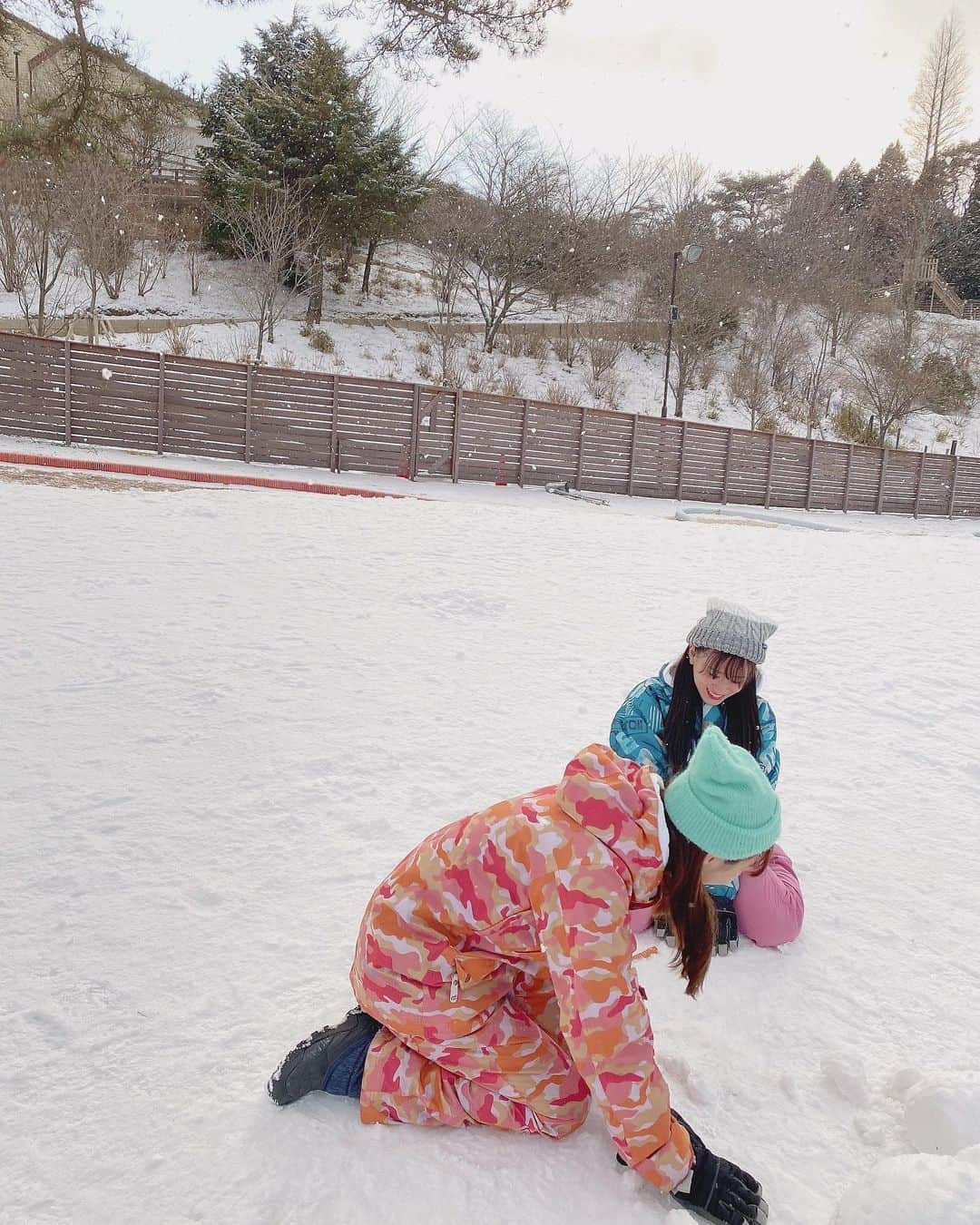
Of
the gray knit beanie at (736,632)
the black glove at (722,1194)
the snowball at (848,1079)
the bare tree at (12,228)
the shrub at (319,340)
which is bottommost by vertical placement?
the snowball at (848,1079)

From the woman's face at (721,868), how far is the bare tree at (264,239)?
2019cm

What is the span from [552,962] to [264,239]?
882 inches

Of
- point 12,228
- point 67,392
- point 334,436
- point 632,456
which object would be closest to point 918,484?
point 632,456

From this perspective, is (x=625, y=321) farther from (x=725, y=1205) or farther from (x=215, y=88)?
(x=725, y=1205)

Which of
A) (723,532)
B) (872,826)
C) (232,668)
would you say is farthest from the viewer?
(723,532)

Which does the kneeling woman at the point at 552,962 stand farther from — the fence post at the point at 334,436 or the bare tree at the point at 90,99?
the fence post at the point at 334,436

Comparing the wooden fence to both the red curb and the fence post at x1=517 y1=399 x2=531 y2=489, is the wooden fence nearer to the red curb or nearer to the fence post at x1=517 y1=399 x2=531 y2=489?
the fence post at x1=517 y1=399 x2=531 y2=489

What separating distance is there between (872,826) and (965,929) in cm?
62

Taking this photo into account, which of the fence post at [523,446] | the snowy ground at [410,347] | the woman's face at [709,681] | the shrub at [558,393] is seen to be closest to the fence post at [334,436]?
the fence post at [523,446]

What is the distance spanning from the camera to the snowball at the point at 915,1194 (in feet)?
4.22

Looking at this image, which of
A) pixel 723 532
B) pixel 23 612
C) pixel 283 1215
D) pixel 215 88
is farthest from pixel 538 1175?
pixel 215 88

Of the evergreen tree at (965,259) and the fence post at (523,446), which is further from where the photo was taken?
the evergreen tree at (965,259)

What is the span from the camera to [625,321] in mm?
28203

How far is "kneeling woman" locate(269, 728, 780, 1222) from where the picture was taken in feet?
4.42
